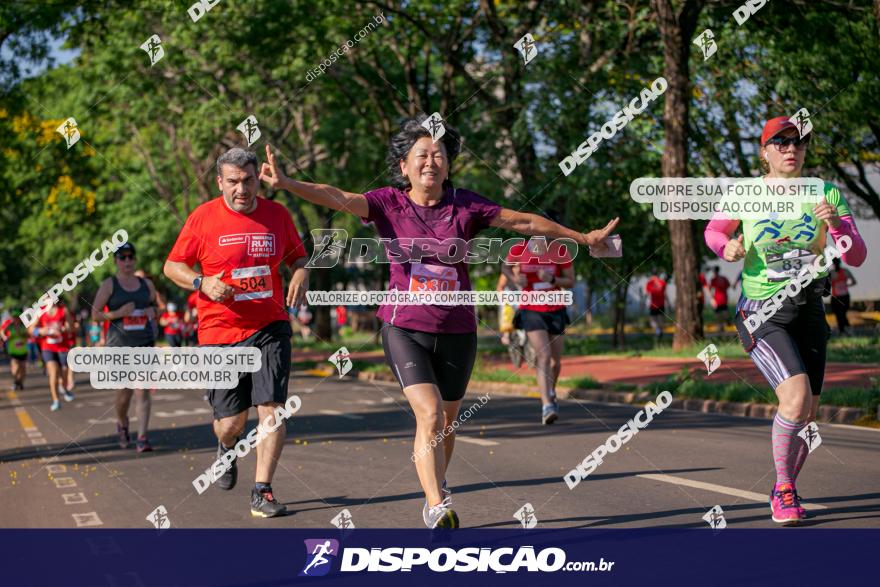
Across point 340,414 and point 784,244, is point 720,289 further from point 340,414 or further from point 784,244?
point 784,244

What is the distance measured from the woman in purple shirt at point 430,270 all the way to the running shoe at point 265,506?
1499 millimetres

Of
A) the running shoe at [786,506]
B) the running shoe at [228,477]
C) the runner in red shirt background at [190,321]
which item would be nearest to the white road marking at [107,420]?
the runner in red shirt background at [190,321]

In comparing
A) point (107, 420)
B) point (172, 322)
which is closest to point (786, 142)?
point (107, 420)

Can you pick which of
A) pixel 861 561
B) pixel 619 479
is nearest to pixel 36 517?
pixel 619 479

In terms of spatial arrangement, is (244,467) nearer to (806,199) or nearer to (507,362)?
(806,199)

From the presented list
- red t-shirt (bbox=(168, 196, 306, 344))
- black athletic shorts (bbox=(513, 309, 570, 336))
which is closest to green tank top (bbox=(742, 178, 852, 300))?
red t-shirt (bbox=(168, 196, 306, 344))

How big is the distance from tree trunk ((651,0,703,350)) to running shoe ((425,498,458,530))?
1490 cm

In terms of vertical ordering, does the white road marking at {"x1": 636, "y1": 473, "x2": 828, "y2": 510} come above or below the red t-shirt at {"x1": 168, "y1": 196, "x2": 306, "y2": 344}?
below

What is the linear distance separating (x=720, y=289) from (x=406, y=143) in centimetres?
2490

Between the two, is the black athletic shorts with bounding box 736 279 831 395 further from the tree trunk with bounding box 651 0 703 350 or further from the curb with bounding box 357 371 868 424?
the tree trunk with bounding box 651 0 703 350

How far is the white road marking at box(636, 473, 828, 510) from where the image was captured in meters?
6.46

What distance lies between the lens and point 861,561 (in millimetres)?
4969

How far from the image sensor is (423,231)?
584 cm

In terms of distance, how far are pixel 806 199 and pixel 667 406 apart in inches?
316
